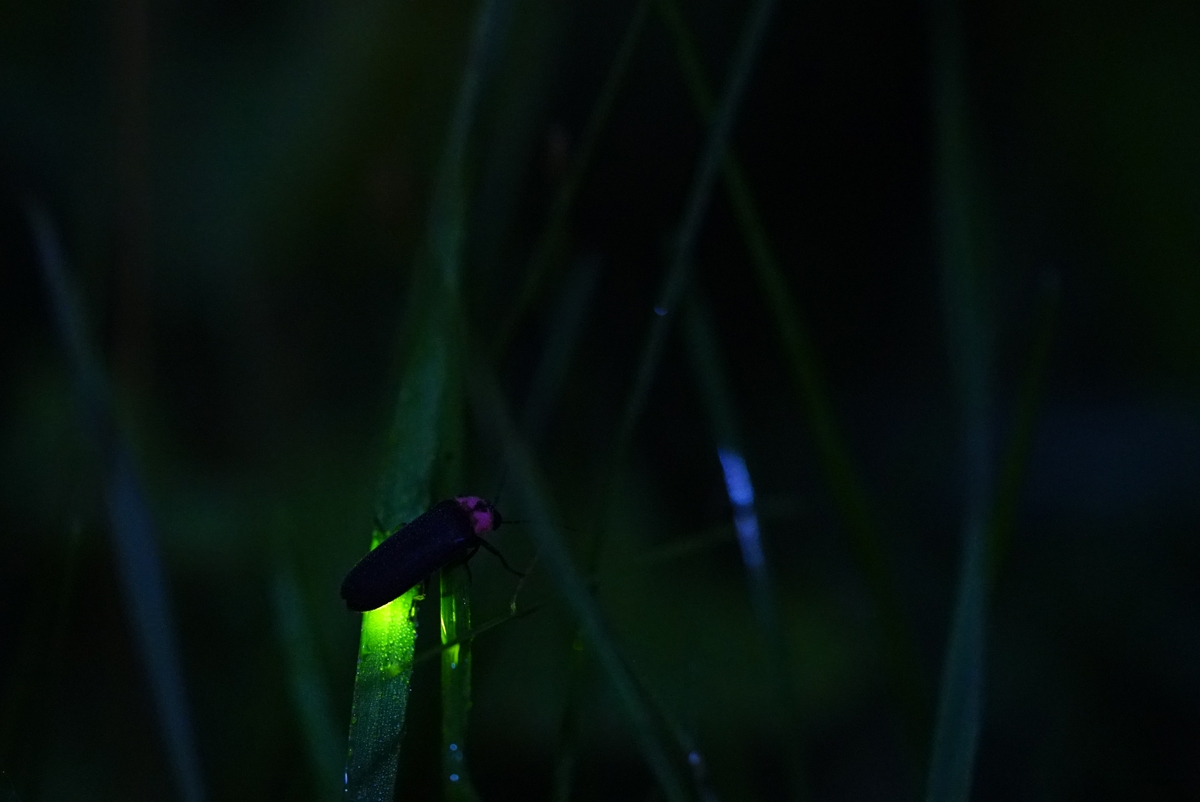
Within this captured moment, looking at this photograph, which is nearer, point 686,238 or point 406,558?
point 406,558

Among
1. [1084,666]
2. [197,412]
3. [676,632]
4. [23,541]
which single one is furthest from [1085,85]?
[23,541]

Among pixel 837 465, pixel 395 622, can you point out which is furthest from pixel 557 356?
pixel 395 622

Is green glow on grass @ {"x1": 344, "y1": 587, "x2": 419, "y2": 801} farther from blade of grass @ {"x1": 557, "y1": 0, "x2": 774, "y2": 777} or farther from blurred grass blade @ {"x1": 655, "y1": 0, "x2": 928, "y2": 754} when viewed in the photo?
blurred grass blade @ {"x1": 655, "y1": 0, "x2": 928, "y2": 754}

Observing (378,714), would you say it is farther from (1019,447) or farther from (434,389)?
(1019,447)

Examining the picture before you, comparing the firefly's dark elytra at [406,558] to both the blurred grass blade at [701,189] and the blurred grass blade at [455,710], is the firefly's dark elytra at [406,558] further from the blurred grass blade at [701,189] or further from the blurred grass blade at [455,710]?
the blurred grass blade at [701,189]

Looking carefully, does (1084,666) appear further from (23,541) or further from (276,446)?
(23,541)

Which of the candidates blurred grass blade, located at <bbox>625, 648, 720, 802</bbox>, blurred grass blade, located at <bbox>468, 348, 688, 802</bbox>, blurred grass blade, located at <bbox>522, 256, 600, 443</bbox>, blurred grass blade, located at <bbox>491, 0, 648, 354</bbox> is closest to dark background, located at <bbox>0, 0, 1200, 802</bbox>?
blurred grass blade, located at <bbox>522, 256, 600, 443</bbox>

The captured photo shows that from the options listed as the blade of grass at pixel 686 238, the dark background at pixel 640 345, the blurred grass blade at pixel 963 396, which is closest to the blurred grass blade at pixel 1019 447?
the blurred grass blade at pixel 963 396
